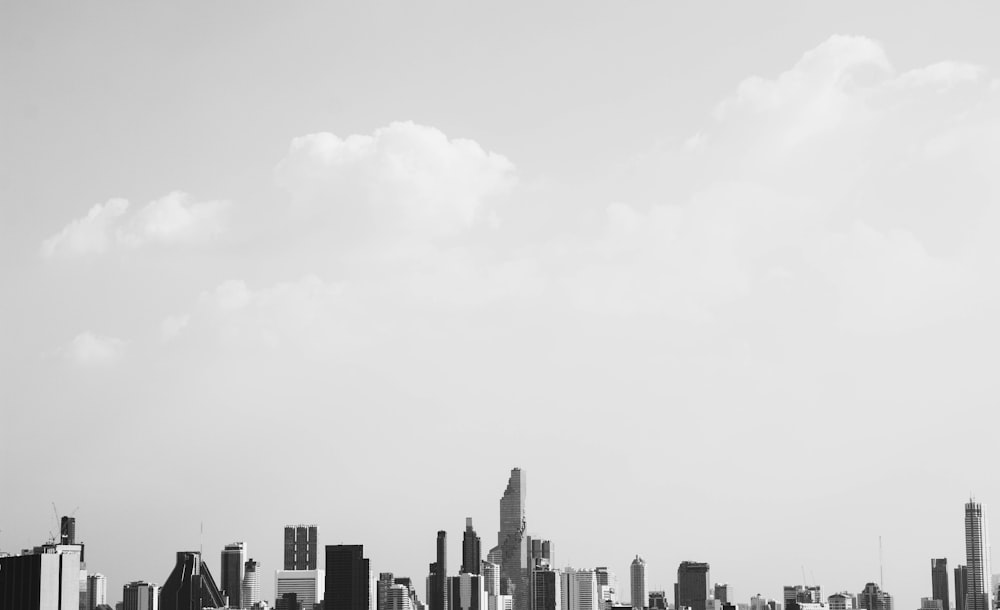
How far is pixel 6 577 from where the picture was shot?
188 metres

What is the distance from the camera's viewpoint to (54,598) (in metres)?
200

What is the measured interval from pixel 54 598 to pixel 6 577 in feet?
43.5

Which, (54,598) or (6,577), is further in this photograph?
(54,598)
